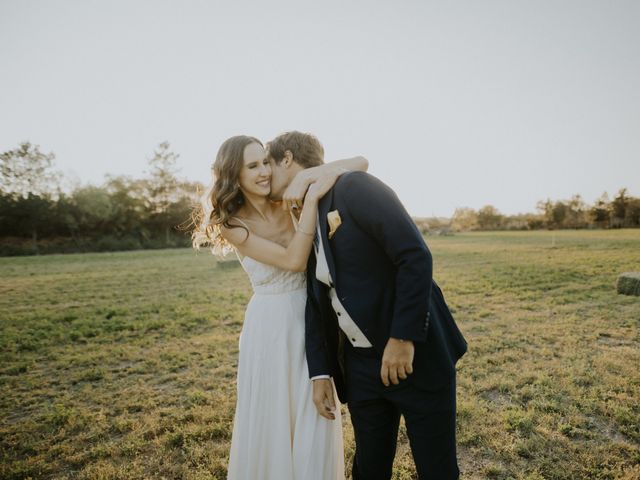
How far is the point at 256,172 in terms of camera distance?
2.73 meters

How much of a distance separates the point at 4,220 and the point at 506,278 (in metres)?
49.8

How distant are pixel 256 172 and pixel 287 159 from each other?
0.86 feet

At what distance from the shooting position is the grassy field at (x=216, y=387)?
3621 mm

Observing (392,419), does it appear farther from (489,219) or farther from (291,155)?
(489,219)

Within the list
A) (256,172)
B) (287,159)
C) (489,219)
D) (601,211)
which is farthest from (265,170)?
(601,211)

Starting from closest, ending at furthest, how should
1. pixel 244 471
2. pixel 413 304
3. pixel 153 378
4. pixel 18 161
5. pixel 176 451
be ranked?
pixel 413 304, pixel 244 471, pixel 176 451, pixel 153 378, pixel 18 161

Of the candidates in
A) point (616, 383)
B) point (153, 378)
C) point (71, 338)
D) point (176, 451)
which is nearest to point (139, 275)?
point (71, 338)

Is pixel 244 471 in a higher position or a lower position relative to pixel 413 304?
lower

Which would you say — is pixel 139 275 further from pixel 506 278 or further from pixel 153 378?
pixel 506 278

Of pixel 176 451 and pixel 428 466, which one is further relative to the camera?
pixel 176 451

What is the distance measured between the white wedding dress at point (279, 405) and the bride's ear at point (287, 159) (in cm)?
75

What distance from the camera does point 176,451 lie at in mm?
3881

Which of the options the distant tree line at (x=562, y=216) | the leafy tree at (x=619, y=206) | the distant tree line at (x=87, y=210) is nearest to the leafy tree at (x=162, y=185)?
the distant tree line at (x=87, y=210)

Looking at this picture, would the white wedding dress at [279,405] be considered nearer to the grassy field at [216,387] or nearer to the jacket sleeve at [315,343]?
the jacket sleeve at [315,343]
